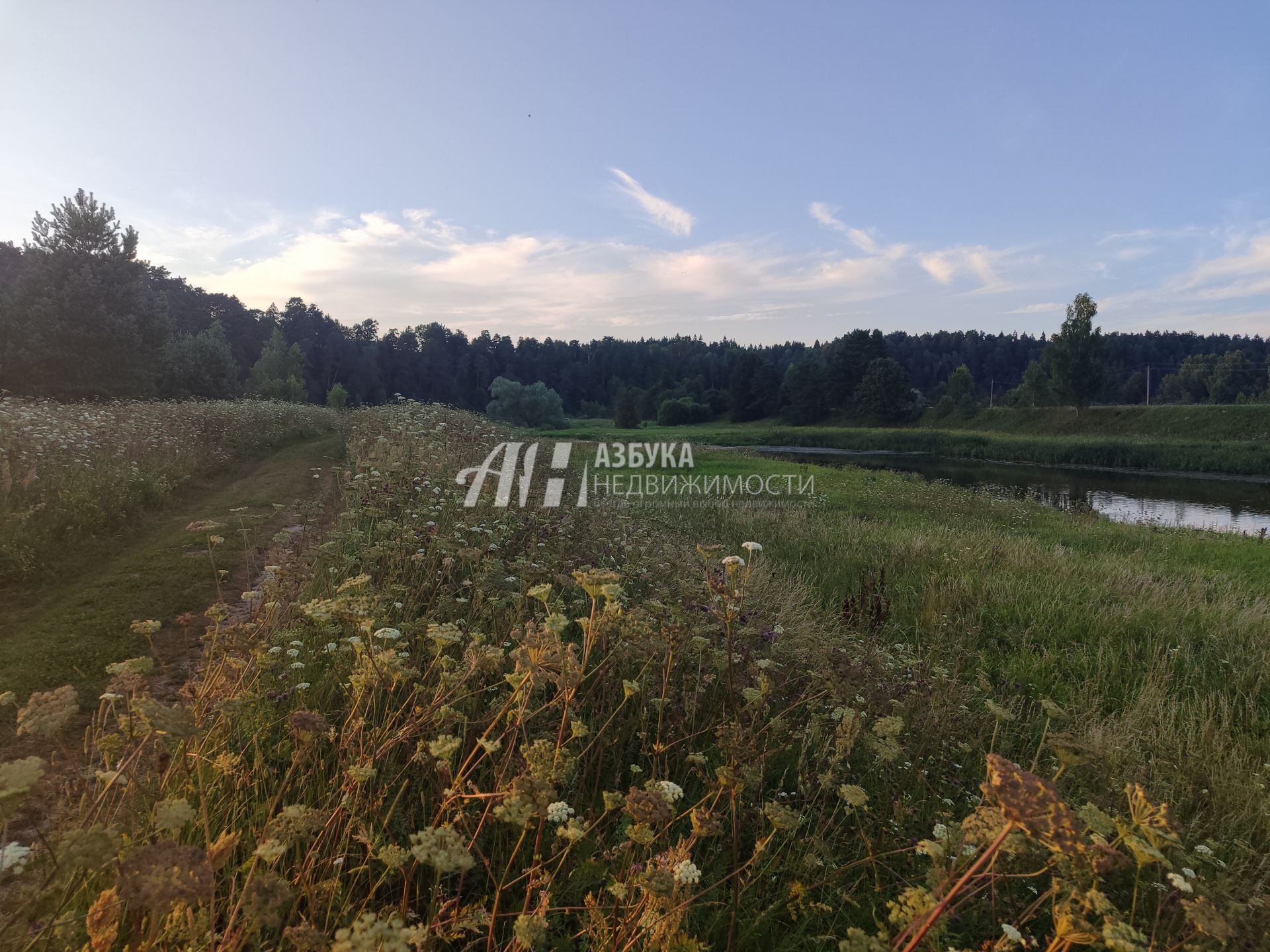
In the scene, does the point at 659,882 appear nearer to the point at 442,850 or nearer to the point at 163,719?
the point at 442,850

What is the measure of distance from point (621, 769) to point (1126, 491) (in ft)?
112

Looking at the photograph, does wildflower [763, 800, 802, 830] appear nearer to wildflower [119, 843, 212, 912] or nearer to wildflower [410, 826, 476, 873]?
wildflower [410, 826, 476, 873]

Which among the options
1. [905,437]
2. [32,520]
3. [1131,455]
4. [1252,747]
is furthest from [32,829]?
[905,437]

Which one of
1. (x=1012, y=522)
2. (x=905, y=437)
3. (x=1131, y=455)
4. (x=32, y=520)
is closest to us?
(x=32, y=520)

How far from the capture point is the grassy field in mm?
35906

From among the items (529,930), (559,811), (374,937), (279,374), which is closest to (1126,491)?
(559,811)

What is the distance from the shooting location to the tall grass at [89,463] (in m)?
6.52

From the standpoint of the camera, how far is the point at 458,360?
389ft

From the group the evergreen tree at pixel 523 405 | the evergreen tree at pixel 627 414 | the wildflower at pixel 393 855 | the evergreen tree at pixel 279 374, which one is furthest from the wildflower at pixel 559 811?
the evergreen tree at pixel 627 414

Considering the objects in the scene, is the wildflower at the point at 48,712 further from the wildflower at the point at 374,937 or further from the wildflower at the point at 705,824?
the wildflower at the point at 705,824

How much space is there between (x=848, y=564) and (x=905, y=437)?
47.4m

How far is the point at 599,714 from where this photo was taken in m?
3.44

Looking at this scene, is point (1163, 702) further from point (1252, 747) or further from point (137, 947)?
point (137, 947)

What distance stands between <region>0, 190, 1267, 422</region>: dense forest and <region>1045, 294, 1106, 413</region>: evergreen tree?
0.16 m
